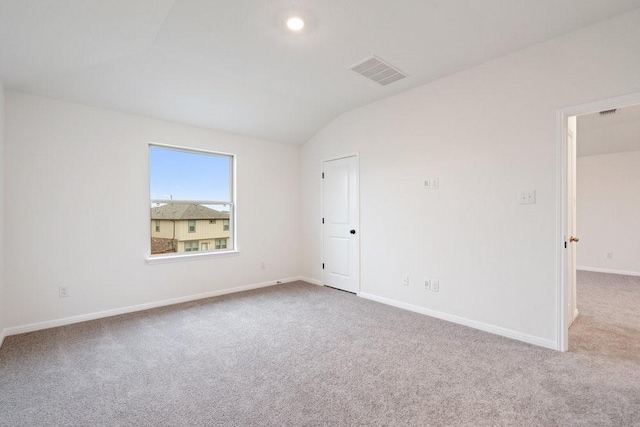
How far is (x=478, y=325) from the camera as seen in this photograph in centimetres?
308

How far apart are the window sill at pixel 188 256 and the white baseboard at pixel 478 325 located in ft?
7.43

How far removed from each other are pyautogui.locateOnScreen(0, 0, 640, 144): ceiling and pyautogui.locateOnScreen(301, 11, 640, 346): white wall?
241 millimetres

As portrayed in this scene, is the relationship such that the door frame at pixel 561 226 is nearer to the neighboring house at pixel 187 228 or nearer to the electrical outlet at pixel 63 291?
the neighboring house at pixel 187 228

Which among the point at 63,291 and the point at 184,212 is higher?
the point at 184,212

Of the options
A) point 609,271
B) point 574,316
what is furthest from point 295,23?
point 609,271

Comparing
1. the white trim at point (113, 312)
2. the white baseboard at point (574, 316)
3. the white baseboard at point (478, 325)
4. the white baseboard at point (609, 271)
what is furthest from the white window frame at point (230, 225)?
the white baseboard at point (609, 271)

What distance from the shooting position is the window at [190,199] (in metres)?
3.98

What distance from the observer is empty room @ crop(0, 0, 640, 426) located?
2059 mm

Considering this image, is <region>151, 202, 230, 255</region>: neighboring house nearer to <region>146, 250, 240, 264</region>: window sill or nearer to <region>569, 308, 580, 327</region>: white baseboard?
<region>146, 250, 240, 264</region>: window sill

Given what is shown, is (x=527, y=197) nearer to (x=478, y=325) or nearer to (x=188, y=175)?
(x=478, y=325)

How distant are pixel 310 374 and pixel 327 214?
9.55 feet

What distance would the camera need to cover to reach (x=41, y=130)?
3.12m

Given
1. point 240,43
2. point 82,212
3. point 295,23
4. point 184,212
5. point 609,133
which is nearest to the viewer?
point 295,23

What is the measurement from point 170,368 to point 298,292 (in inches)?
93.1
